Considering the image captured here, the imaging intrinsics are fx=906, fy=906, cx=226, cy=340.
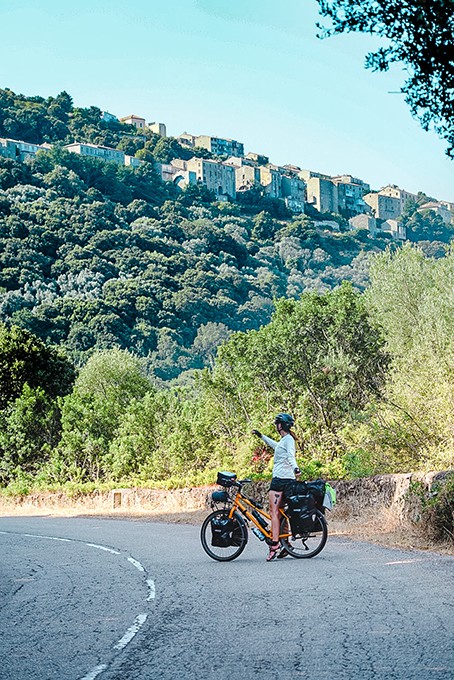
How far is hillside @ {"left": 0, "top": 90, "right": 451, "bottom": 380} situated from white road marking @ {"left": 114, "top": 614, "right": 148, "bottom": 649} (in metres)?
→ 70.2

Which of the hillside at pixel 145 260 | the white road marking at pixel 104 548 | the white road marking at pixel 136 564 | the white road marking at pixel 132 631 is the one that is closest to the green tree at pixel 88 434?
the white road marking at pixel 104 548

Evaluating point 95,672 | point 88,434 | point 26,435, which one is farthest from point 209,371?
point 95,672

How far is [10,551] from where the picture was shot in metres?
14.8

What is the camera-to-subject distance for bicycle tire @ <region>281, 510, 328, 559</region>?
11555 millimetres

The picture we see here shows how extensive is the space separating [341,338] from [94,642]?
24.8m

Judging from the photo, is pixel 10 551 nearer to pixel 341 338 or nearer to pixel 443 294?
pixel 341 338

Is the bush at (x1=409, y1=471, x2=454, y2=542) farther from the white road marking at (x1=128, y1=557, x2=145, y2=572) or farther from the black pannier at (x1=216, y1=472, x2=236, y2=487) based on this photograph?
the white road marking at (x1=128, y1=557, x2=145, y2=572)

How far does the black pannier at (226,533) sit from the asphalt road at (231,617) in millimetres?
288

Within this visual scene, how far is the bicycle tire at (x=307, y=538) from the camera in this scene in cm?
1155

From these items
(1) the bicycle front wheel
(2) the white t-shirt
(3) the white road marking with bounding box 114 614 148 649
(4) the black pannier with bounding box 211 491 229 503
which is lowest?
(3) the white road marking with bounding box 114 614 148 649

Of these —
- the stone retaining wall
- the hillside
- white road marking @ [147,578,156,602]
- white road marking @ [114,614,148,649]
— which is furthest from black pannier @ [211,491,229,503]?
the hillside

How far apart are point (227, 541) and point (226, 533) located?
103mm

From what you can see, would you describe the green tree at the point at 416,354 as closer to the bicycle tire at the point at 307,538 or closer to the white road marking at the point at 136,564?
the bicycle tire at the point at 307,538

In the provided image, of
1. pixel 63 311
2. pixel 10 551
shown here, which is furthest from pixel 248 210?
pixel 10 551
